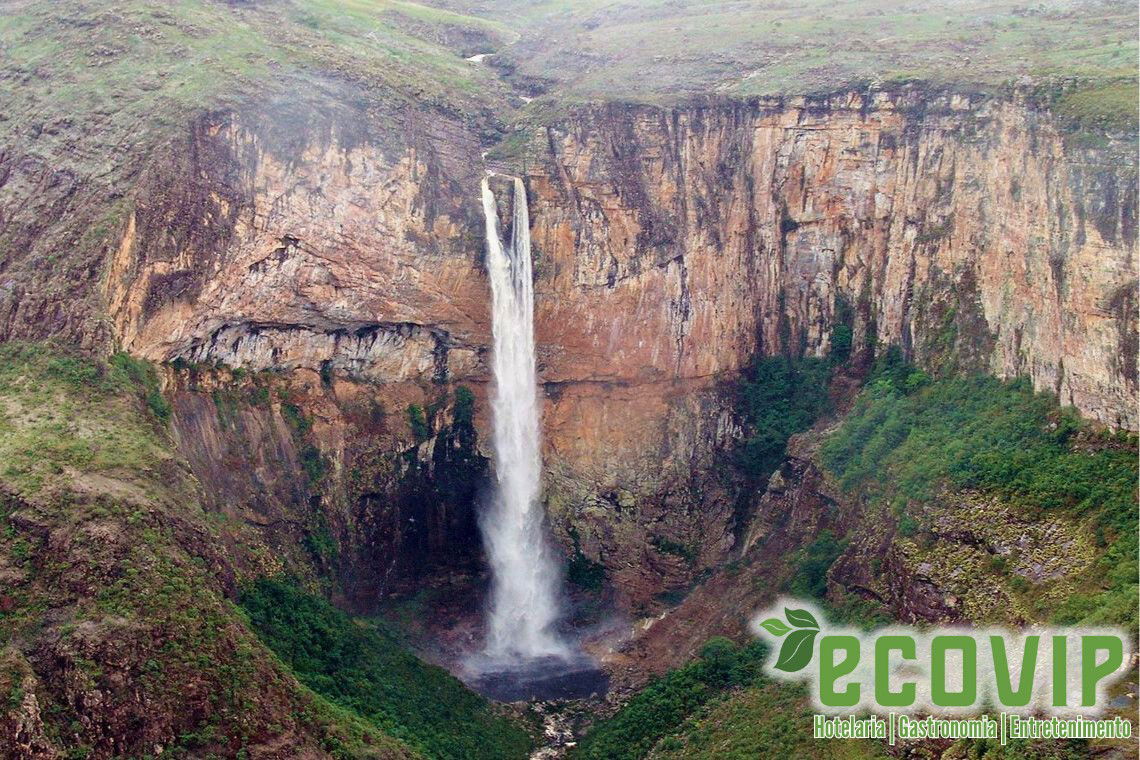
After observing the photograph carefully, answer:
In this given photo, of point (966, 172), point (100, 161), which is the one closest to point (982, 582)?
point (966, 172)

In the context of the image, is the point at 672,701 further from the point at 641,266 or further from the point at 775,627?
the point at 641,266

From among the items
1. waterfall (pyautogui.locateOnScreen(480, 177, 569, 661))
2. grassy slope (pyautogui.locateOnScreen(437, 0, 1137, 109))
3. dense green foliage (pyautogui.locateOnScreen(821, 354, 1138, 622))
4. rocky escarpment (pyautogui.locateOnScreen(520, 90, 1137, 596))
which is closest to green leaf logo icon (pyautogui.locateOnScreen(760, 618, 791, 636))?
dense green foliage (pyautogui.locateOnScreen(821, 354, 1138, 622))

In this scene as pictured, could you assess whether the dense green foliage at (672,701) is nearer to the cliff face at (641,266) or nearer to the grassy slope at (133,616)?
the grassy slope at (133,616)

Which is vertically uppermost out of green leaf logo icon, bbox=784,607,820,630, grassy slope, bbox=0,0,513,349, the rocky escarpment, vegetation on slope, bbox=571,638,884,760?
grassy slope, bbox=0,0,513,349

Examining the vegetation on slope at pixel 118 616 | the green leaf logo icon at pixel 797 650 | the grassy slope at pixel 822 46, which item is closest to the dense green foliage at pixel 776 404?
the green leaf logo icon at pixel 797 650

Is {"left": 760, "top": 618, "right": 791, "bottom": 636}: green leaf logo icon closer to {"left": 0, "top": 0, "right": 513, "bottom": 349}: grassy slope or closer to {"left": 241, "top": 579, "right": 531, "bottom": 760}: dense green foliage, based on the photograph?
{"left": 241, "top": 579, "right": 531, "bottom": 760}: dense green foliage

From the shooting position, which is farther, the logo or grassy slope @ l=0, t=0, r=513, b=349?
grassy slope @ l=0, t=0, r=513, b=349
